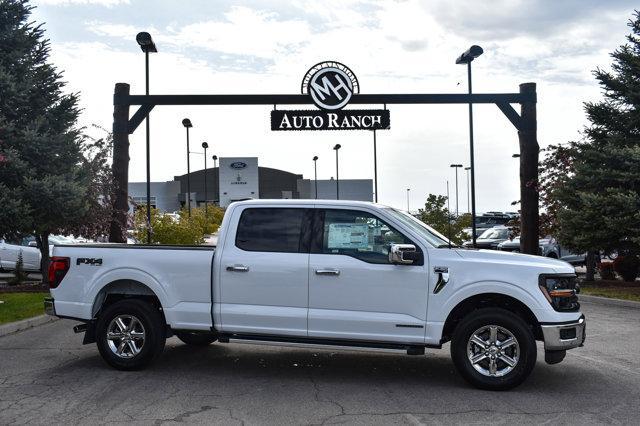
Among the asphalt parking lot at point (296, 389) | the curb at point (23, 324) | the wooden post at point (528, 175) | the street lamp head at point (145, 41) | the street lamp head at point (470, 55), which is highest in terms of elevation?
the street lamp head at point (145, 41)

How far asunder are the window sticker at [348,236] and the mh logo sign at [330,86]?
1129 centimetres

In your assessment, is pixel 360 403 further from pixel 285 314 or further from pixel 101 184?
pixel 101 184

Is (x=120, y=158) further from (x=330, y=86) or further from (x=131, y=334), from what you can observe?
(x=131, y=334)

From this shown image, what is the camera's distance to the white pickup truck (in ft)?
23.1

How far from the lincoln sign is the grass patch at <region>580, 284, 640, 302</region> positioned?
22.0ft

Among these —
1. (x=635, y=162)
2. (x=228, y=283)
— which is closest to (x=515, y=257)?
(x=228, y=283)

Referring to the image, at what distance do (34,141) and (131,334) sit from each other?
9.94m

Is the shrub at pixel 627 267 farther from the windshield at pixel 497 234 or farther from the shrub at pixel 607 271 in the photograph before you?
the windshield at pixel 497 234

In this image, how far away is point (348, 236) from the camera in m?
7.55

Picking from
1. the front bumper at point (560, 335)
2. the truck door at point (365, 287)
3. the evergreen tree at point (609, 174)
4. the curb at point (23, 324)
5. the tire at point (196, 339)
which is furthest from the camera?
the evergreen tree at point (609, 174)

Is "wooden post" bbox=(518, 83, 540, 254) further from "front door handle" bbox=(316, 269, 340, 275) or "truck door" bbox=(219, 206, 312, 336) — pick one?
"front door handle" bbox=(316, 269, 340, 275)

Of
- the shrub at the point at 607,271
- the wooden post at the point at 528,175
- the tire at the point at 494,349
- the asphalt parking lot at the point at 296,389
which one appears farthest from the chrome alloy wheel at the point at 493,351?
the shrub at the point at 607,271

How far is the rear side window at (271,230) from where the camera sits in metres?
7.67

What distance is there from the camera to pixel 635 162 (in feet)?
56.5
